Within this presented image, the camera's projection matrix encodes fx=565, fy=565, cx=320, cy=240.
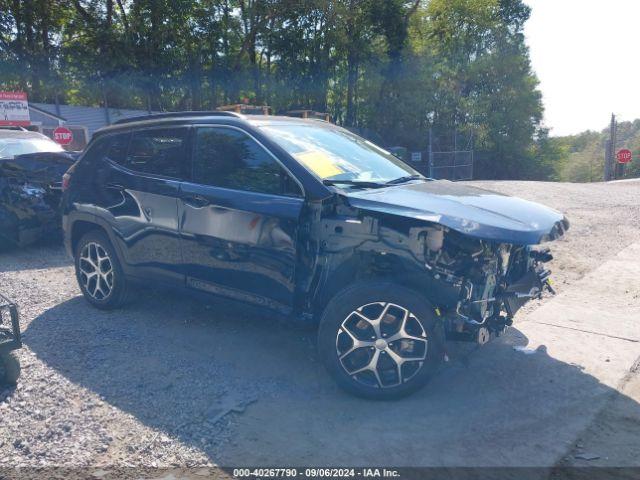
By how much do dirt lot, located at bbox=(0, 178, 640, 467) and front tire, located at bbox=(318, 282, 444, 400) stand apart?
0.52ft

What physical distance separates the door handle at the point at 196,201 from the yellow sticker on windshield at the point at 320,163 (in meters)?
0.85

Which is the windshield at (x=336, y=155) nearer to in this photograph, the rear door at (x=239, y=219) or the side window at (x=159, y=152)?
the rear door at (x=239, y=219)

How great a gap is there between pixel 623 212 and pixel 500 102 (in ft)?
88.5

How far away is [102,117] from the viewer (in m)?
25.3

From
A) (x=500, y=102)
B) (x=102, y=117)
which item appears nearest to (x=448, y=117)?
(x=500, y=102)

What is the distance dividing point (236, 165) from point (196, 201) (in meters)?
0.45

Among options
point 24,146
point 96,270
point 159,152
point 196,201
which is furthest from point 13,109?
point 196,201

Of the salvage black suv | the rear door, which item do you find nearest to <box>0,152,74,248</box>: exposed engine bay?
the salvage black suv

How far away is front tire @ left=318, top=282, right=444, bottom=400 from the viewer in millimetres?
3676

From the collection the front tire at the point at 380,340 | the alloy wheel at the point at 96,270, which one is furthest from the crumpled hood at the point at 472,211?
the alloy wheel at the point at 96,270

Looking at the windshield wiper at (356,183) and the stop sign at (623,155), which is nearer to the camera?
the windshield wiper at (356,183)

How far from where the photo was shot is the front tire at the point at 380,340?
12.1ft

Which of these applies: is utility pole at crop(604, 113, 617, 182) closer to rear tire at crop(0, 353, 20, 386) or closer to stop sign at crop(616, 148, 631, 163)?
stop sign at crop(616, 148, 631, 163)

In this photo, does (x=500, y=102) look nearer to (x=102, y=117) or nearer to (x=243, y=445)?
(x=102, y=117)
